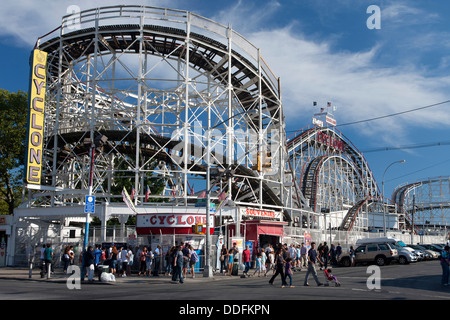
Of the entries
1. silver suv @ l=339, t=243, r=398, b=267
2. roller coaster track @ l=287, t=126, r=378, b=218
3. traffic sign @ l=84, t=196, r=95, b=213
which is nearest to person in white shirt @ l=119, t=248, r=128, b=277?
traffic sign @ l=84, t=196, r=95, b=213

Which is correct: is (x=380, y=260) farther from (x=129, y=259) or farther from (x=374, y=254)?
(x=129, y=259)

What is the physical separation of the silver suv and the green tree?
32309mm

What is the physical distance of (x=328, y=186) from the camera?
5928cm

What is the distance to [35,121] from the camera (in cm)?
3136

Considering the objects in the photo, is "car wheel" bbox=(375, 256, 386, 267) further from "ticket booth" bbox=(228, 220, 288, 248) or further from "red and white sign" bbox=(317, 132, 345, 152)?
"red and white sign" bbox=(317, 132, 345, 152)

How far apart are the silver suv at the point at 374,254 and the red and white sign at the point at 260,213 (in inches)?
258

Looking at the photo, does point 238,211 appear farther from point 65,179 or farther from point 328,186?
point 328,186

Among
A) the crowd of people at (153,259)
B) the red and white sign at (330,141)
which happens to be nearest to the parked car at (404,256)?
the crowd of people at (153,259)

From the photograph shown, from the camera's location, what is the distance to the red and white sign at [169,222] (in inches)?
1055

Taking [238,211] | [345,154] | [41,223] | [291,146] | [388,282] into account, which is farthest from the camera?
[345,154]

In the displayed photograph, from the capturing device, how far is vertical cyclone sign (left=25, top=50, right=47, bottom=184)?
30609 millimetres

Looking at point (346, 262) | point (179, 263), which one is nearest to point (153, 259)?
point (179, 263)

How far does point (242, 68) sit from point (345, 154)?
110 ft
